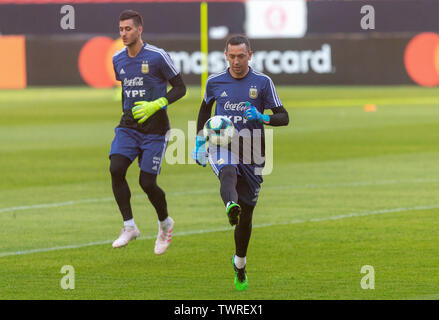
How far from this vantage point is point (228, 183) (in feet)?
26.2

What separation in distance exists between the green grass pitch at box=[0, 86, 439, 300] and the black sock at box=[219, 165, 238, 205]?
2.36 feet

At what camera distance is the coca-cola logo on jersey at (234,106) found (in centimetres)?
827

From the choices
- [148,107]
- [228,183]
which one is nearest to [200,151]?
[228,183]

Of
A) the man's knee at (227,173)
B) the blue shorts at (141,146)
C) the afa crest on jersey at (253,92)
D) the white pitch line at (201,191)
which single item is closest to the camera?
the man's knee at (227,173)

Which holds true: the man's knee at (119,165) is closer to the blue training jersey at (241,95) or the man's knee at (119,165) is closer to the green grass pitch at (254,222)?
the green grass pitch at (254,222)

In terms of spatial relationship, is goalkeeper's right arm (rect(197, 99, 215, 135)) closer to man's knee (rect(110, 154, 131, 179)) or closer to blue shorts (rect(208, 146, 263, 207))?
blue shorts (rect(208, 146, 263, 207))

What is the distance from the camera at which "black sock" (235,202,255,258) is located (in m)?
8.15

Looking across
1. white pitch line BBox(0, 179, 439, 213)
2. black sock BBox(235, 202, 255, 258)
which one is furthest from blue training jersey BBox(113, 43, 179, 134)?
white pitch line BBox(0, 179, 439, 213)

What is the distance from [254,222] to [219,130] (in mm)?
3359

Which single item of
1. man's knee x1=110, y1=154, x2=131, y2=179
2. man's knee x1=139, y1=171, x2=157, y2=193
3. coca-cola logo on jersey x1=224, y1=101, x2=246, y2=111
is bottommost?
man's knee x1=139, y1=171, x2=157, y2=193

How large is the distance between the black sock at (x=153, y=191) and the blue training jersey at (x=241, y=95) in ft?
5.15

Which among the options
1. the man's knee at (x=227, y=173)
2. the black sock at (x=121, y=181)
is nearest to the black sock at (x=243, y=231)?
the man's knee at (x=227, y=173)

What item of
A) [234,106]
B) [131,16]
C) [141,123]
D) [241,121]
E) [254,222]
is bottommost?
[254,222]

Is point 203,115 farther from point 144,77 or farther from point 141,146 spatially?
point 141,146
